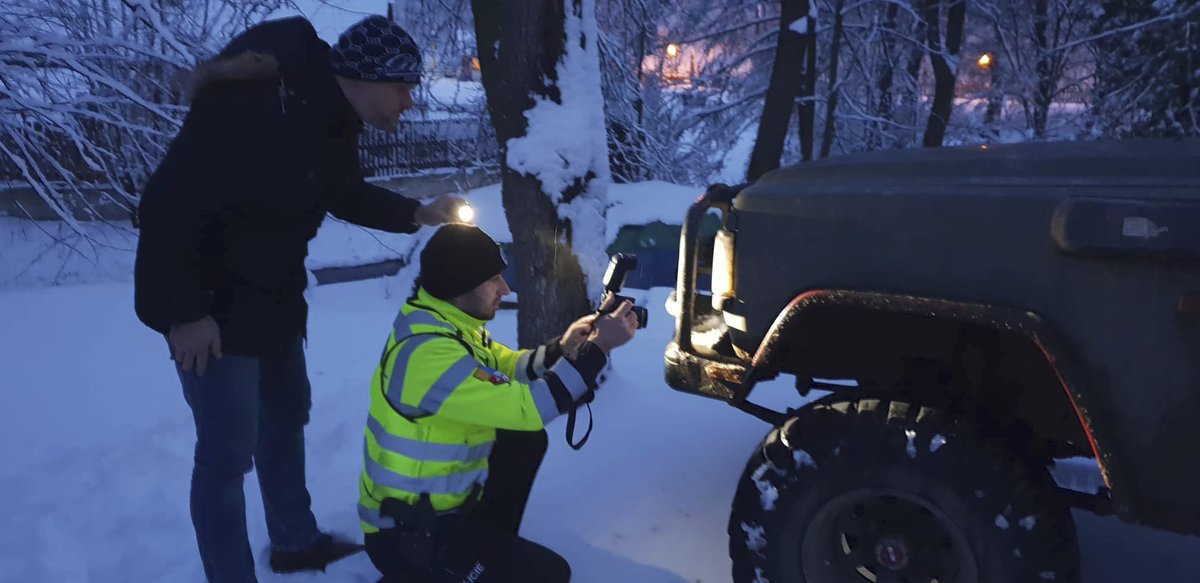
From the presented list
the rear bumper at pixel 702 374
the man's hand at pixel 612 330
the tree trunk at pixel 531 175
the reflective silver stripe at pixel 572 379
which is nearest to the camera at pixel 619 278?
the man's hand at pixel 612 330

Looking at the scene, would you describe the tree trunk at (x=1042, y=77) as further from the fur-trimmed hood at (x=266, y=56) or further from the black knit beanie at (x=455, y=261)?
the fur-trimmed hood at (x=266, y=56)

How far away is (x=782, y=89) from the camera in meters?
11.6

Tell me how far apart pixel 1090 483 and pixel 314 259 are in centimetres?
895

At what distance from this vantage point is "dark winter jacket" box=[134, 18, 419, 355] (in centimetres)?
203

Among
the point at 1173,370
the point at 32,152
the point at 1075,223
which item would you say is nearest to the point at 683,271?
the point at 1075,223

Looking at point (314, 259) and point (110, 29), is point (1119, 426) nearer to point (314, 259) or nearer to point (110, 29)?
point (110, 29)

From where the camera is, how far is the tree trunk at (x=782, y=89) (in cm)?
1156

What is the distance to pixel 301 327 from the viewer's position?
2.57m

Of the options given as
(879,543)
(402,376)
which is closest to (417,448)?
(402,376)

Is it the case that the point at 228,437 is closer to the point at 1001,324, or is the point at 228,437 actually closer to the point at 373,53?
the point at 373,53

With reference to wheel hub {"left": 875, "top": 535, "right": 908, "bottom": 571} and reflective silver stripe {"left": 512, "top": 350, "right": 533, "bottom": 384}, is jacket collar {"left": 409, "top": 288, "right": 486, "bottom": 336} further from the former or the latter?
wheel hub {"left": 875, "top": 535, "right": 908, "bottom": 571}

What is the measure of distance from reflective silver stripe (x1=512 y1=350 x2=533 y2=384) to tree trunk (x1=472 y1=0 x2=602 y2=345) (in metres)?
1.37

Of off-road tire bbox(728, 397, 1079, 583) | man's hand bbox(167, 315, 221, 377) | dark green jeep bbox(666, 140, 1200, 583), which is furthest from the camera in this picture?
man's hand bbox(167, 315, 221, 377)

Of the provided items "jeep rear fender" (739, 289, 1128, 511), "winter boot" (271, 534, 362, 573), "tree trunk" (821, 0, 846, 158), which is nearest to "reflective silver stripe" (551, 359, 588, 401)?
"jeep rear fender" (739, 289, 1128, 511)
